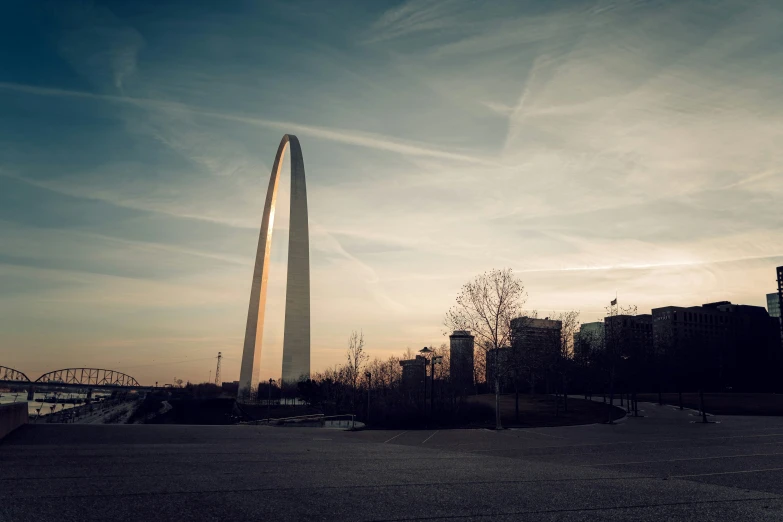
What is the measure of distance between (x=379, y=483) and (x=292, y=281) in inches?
2353

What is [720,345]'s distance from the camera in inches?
3027

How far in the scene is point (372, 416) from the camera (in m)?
39.5

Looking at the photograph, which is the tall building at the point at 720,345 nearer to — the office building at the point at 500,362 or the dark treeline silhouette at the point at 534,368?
the dark treeline silhouette at the point at 534,368

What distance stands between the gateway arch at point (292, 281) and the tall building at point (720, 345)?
4099 cm

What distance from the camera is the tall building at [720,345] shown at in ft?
188

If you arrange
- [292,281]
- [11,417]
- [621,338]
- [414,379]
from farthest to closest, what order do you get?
[414,379], [292,281], [621,338], [11,417]

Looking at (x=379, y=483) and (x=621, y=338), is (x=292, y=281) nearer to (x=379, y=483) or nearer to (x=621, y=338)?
(x=621, y=338)

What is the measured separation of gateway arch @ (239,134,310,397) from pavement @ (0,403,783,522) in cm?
5022

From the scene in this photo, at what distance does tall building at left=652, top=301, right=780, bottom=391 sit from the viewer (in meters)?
57.3

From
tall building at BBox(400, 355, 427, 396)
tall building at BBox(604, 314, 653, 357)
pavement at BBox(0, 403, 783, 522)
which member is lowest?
pavement at BBox(0, 403, 783, 522)

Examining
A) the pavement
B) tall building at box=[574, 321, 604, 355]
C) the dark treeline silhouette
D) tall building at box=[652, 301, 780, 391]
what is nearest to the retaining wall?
the pavement

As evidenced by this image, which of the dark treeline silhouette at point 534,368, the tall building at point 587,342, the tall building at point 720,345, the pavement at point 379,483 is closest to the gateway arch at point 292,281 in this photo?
the dark treeline silhouette at point 534,368

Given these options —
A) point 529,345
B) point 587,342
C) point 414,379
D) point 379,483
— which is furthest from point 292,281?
point 379,483

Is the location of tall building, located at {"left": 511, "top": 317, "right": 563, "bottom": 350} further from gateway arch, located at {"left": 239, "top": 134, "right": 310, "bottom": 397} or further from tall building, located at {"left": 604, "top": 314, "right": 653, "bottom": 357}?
gateway arch, located at {"left": 239, "top": 134, "right": 310, "bottom": 397}
